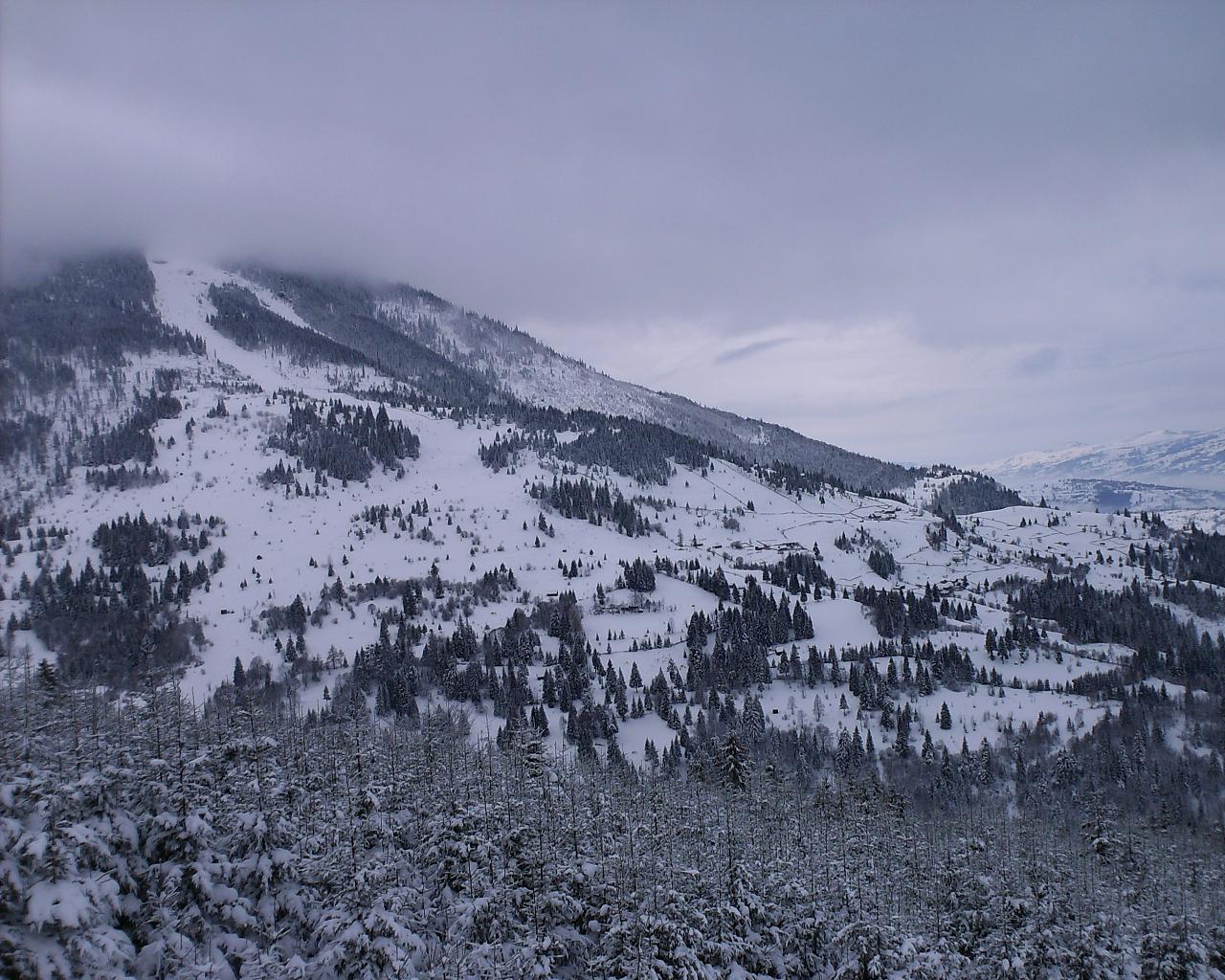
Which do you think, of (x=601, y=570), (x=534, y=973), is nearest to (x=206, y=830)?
(x=534, y=973)

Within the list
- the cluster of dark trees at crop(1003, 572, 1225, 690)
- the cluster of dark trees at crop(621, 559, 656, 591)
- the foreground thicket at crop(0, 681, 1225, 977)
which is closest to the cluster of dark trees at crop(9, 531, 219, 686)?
the cluster of dark trees at crop(621, 559, 656, 591)

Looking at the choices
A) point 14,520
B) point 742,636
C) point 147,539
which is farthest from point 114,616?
point 742,636

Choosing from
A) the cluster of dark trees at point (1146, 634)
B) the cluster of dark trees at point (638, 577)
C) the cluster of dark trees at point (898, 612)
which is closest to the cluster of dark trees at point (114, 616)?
the cluster of dark trees at point (638, 577)

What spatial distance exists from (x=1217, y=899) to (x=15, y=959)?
86998 mm

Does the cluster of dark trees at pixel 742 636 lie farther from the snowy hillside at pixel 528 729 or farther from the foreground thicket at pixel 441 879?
the foreground thicket at pixel 441 879

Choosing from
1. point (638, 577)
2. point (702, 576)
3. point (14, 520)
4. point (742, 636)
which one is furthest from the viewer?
point (702, 576)

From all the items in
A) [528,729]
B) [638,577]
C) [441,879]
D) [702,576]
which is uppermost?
[638,577]

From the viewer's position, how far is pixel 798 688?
138 m

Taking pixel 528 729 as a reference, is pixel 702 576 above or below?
above

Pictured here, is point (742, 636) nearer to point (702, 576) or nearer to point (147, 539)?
point (702, 576)

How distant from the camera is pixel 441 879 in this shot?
31.0 meters

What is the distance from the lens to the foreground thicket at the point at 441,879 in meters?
19.4

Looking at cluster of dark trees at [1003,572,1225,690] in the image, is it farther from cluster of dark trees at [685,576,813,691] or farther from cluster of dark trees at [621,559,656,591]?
cluster of dark trees at [621,559,656,591]

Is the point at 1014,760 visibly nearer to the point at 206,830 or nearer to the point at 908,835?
the point at 908,835
